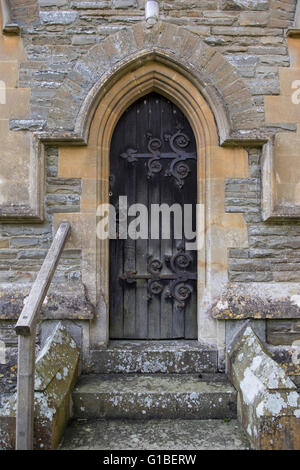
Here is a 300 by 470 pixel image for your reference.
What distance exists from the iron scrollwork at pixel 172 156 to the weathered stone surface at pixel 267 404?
5.97 ft

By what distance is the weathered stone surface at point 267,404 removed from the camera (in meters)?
2.47

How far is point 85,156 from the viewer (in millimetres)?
3496

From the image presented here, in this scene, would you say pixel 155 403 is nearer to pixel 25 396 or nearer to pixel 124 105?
pixel 25 396

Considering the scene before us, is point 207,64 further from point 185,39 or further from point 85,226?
point 85,226

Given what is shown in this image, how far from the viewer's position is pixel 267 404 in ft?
8.25

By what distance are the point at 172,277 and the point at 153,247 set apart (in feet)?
1.16

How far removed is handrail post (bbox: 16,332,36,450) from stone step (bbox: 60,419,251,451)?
38 centimetres

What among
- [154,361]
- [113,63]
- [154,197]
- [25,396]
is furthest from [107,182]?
[25,396]

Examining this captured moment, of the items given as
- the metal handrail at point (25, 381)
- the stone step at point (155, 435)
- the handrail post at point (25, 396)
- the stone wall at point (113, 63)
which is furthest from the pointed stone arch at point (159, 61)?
the stone step at point (155, 435)

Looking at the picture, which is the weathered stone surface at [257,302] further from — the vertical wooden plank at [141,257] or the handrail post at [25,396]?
the handrail post at [25,396]

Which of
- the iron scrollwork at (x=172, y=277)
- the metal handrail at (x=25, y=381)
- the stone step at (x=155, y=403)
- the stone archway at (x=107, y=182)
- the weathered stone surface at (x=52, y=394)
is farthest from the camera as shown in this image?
the iron scrollwork at (x=172, y=277)

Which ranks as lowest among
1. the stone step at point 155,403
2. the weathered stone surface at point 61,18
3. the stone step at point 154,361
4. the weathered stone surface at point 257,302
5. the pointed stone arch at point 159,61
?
the stone step at point 155,403

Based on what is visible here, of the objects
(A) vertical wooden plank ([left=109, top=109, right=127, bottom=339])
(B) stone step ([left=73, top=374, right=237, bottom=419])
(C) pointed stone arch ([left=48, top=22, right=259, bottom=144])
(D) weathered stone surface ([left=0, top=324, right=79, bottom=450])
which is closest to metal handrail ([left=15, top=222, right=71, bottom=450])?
(D) weathered stone surface ([left=0, top=324, right=79, bottom=450])
